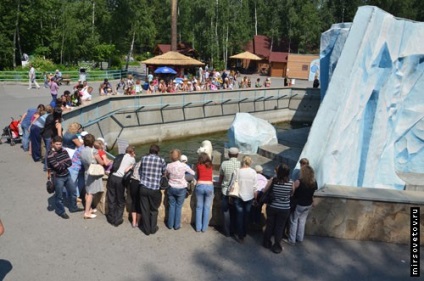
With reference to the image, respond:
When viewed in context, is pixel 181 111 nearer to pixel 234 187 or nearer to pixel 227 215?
pixel 227 215

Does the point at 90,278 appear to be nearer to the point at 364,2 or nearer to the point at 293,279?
the point at 293,279

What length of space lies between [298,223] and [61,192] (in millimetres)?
4402

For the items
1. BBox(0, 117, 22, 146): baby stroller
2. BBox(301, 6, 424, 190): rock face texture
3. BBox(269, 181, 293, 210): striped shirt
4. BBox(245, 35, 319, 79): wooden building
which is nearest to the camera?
BBox(269, 181, 293, 210): striped shirt

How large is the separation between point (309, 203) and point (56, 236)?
14.6 feet

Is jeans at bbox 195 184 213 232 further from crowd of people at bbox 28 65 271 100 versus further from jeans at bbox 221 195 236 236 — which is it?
crowd of people at bbox 28 65 271 100

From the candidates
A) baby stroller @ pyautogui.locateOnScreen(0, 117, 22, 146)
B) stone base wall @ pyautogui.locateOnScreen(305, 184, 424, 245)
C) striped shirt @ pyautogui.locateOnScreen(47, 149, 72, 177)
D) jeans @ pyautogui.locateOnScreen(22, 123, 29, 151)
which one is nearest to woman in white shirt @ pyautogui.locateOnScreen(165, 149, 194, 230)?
striped shirt @ pyautogui.locateOnScreen(47, 149, 72, 177)

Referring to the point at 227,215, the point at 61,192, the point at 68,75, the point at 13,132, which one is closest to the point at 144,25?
the point at 68,75

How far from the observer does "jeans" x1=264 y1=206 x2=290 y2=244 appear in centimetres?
653

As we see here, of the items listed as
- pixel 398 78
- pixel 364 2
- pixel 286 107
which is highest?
pixel 364 2

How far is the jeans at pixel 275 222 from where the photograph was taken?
6.53 meters

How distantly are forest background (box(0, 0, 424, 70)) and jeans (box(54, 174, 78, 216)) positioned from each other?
110ft

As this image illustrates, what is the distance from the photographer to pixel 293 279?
19.8ft

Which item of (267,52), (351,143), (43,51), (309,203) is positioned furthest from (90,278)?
(267,52)

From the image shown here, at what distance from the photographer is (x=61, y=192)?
Answer: 750 centimetres
